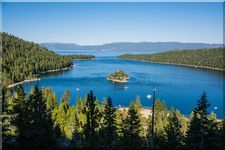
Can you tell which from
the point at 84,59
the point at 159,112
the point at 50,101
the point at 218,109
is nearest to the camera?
the point at 50,101

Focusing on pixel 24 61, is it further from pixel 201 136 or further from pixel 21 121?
pixel 201 136

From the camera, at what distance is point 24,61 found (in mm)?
98188

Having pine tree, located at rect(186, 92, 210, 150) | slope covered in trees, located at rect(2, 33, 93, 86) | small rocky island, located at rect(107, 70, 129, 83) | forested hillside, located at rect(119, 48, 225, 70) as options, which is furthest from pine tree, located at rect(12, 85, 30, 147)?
forested hillside, located at rect(119, 48, 225, 70)

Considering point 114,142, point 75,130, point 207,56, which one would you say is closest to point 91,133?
point 114,142

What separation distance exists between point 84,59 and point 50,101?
150 metres

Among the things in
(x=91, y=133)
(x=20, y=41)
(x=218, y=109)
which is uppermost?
(x=20, y=41)

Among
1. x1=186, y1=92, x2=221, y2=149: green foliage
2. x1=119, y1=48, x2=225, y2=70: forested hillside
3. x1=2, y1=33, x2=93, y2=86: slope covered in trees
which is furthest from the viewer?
x1=119, y1=48, x2=225, y2=70: forested hillside

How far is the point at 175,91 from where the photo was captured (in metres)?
70.2

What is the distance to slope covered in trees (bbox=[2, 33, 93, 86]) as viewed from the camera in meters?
82.7

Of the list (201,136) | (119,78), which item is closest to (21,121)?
(201,136)

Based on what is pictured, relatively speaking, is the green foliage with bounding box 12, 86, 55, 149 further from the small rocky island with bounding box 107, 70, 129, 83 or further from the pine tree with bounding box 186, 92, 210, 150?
the small rocky island with bounding box 107, 70, 129, 83

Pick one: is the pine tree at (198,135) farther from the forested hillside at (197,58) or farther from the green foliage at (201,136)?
the forested hillside at (197,58)

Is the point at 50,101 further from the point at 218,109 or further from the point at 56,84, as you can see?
the point at 56,84

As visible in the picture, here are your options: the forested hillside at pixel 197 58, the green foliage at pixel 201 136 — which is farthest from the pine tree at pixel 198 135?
the forested hillside at pixel 197 58
